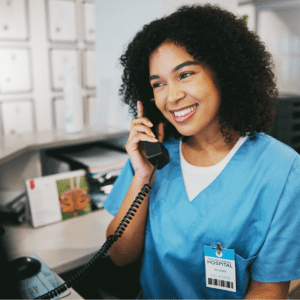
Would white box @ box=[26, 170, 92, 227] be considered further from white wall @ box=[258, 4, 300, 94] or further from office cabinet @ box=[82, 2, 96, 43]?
white wall @ box=[258, 4, 300, 94]

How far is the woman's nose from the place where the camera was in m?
0.76

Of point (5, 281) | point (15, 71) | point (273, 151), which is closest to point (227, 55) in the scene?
point (273, 151)

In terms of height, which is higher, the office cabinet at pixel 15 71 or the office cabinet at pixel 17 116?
the office cabinet at pixel 15 71

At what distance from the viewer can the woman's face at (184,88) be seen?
2.50ft

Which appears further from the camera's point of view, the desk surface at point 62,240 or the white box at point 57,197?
the white box at point 57,197

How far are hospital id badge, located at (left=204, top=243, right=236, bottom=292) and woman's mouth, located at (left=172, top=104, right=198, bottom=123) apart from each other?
0.35 meters

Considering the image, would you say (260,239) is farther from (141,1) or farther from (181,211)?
(141,1)

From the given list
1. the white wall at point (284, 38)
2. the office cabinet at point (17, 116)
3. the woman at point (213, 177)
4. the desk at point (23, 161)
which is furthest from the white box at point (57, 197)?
the white wall at point (284, 38)

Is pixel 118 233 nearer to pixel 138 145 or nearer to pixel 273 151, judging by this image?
pixel 138 145

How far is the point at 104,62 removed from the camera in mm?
1707

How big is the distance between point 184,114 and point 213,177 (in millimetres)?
201

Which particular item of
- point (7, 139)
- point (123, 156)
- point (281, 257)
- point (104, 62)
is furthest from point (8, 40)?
point (281, 257)

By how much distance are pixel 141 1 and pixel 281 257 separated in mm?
1228

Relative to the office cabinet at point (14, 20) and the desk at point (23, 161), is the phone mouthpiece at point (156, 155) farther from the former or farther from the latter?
the office cabinet at point (14, 20)
